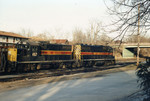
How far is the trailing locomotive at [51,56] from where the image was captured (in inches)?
664

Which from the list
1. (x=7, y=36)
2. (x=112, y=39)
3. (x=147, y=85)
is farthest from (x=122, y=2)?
(x=7, y=36)

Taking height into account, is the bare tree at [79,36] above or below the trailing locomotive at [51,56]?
above

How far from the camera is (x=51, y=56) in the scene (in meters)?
20.9

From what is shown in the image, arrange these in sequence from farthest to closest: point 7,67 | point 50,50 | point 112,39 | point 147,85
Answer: point 50,50 → point 7,67 → point 112,39 → point 147,85

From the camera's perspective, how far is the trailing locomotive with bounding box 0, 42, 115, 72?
1688cm

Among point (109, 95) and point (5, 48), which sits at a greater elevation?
point (5, 48)

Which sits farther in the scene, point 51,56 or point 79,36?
point 79,36

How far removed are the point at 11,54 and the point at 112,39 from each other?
40.0 feet

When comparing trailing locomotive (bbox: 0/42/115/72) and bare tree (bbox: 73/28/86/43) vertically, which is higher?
bare tree (bbox: 73/28/86/43)

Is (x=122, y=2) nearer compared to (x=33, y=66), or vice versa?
(x=122, y=2)

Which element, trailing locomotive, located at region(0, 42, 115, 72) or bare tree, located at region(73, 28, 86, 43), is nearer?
trailing locomotive, located at region(0, 42, 115, 72)

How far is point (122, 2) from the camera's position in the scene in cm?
745

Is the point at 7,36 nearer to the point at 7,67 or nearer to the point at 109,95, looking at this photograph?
the point at 7,67

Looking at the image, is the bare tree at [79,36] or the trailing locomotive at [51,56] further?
the bare tree at [79,36]
